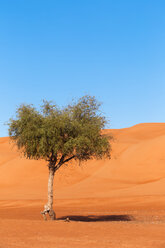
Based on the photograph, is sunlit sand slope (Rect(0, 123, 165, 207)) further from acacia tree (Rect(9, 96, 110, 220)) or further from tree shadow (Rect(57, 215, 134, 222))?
acacia tree (Rect(9, 96, 110, 220))

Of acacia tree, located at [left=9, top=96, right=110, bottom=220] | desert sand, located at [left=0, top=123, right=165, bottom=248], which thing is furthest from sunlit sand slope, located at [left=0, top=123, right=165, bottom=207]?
acacia tree, located at [left=9, top=96, right=110, bottom=220]

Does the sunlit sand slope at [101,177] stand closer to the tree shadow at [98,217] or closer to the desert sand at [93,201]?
the desert sand at [93,201]

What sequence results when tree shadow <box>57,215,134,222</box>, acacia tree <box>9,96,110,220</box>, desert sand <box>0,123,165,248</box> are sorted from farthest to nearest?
tree shadow <box>57,215,134,222</box>
acacia tree <box>9,96,110,220</box>
desert sand <box>0,123,165,248</box>

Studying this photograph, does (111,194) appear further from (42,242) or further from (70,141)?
(42,242)

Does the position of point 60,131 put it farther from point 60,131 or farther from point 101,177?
point 101,177

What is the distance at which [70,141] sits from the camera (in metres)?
18.7

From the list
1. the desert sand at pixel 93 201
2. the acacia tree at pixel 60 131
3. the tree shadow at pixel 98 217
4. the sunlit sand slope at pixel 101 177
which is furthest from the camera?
the sunlit sand slope at pixel 101 177

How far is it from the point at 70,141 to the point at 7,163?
127 feet

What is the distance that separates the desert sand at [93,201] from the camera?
13125 mm

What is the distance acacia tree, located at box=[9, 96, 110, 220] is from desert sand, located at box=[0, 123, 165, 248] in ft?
5.42

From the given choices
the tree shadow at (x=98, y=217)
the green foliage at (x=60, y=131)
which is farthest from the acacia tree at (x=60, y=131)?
the tree shadow at (x=98, y=217)

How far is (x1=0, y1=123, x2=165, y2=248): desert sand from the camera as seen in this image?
43.1 ft

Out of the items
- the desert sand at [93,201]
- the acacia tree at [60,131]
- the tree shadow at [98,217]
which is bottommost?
the tree shadow at [98,217]

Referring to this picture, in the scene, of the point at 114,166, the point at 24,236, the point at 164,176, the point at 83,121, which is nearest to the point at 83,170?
the point at 114,166
